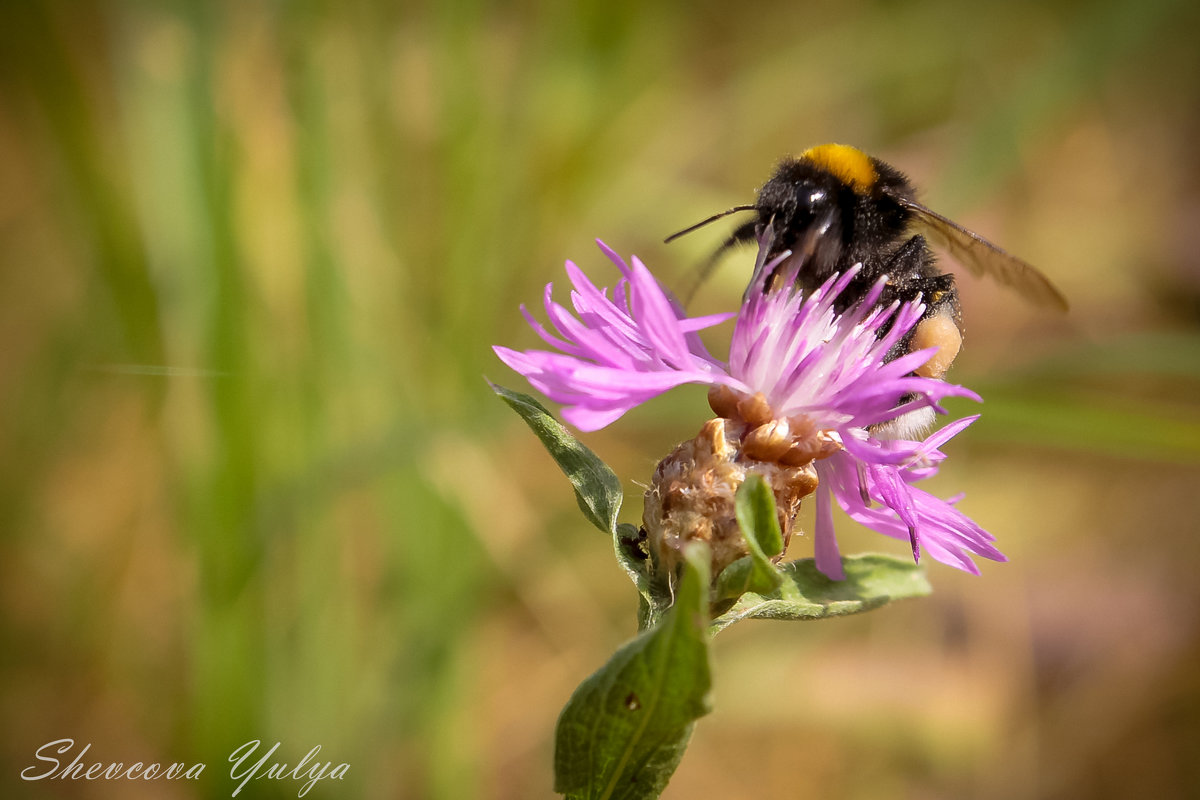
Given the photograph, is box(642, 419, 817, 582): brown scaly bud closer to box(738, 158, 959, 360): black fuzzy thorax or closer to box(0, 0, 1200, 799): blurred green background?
box(738, 158, 959, 360): black fuzzy thorax

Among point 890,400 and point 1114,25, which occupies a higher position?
point 1114,25

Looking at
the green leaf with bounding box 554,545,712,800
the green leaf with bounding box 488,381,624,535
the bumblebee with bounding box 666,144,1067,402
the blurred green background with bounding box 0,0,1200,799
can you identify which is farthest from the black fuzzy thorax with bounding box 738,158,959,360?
the blurred green background with bounding box 0,0,1200,799

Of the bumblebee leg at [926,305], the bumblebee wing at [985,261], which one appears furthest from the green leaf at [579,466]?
the bumblebee wing at [985,261]

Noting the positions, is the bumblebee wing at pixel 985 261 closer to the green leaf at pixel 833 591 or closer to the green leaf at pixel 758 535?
the green leaf at pixel 833 591

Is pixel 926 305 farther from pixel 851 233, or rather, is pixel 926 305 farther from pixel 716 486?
pixel 716 486

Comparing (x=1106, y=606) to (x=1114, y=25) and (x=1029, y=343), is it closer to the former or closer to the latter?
(x=1029, y=343)

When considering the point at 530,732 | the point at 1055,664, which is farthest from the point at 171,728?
the point at 1055,664
